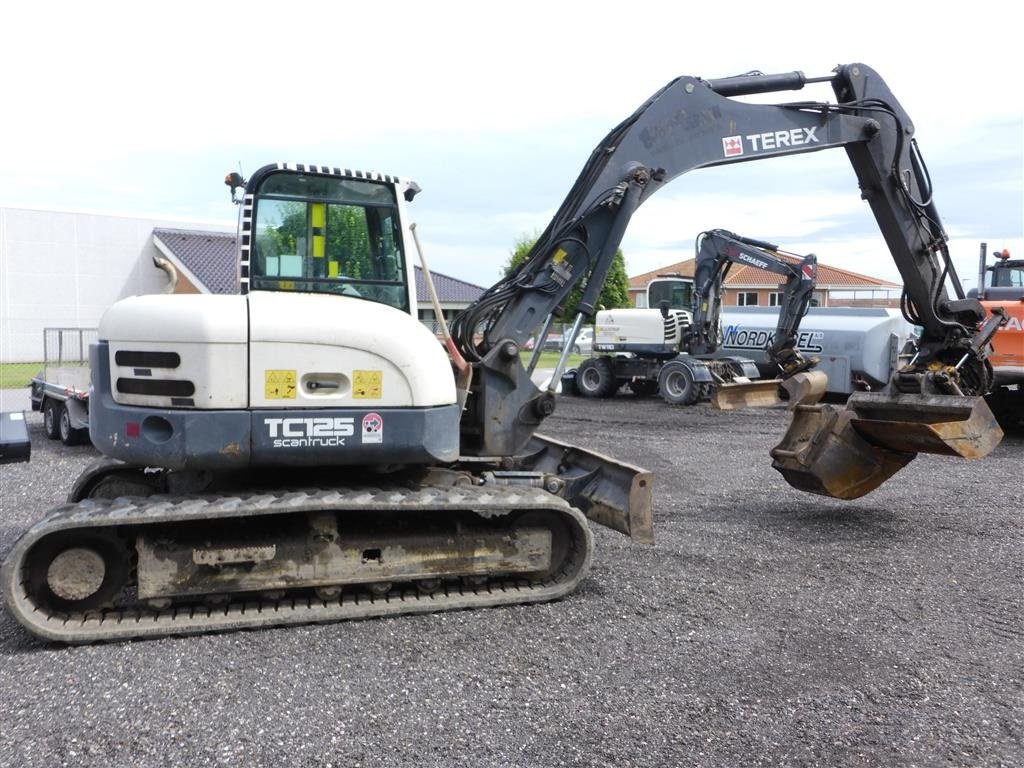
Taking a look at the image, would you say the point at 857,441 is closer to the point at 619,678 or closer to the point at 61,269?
the point at 619,678

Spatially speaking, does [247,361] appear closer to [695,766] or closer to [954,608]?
[695,766]

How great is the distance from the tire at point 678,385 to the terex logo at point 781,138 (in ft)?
34.1

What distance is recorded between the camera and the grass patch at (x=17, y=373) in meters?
22.8

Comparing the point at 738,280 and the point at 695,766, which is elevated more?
the point at 738,280

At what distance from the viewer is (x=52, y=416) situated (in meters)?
12.1

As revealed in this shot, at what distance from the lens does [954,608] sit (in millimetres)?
5281

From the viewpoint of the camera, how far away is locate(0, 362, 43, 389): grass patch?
74.7 ft

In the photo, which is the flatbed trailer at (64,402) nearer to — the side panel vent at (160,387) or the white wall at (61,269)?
the side panel vent at (160,387)

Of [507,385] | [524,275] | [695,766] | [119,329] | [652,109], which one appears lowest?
[695,766]

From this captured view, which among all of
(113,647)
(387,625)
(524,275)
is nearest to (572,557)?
(387,625)

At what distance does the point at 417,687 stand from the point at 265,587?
123 cm

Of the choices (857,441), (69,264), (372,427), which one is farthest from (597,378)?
(69,264)

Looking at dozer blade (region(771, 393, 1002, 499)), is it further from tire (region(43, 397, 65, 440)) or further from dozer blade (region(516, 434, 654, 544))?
tire (region(43, 397, 65, 440))

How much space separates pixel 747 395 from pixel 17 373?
22.3 meters
